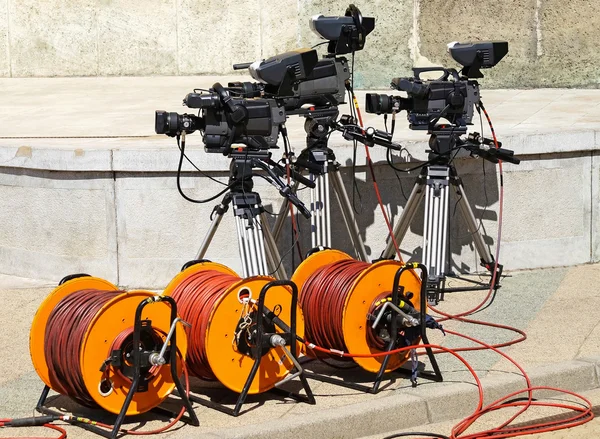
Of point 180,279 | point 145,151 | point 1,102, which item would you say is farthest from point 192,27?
point 180,279

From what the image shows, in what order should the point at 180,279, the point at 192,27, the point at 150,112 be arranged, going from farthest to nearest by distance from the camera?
the point at 192,27 < the point at 150,112 < the point at 180,279

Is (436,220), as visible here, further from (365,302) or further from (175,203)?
(365,302)

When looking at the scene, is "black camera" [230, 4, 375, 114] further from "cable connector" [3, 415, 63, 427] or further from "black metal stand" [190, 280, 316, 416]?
"cable connector" [3, 415, 63, 427]

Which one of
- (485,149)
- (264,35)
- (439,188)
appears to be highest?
(264,35)

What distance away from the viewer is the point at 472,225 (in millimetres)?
9422

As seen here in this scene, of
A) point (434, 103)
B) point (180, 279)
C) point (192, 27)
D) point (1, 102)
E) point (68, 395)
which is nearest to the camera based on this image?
point (68, 395)

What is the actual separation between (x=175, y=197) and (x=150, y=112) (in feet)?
10.8

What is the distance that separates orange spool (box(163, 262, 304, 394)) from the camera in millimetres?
6551

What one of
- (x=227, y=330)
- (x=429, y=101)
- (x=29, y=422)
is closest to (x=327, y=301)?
(x=227, y=330)

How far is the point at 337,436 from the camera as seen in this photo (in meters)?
6.44

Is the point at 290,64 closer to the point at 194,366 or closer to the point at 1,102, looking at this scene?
the point at 194,366

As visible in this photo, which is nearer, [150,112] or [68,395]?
[68,395]

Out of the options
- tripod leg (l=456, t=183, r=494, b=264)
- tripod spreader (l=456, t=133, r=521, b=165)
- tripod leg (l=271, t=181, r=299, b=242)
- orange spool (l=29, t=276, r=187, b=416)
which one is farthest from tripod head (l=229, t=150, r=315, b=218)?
tripod leg (l=456, t=183, r=494, b=264)

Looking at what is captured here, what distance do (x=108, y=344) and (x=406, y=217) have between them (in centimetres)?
373
